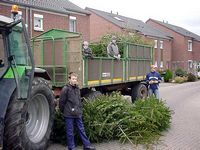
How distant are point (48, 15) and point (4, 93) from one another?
1926 centimetres

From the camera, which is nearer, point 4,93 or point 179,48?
point 4,93

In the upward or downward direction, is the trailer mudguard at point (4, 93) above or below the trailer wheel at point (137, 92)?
above

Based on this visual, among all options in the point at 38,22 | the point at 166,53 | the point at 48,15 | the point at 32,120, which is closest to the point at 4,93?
the point at 32,120

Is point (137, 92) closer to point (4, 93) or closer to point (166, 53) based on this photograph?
point (4, 93)

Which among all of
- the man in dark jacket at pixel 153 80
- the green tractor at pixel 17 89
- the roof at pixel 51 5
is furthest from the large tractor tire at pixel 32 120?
the roof at pixel 51 5

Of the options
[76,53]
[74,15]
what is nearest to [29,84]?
[76,53]

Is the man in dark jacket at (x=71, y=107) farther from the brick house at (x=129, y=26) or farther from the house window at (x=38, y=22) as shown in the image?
the brick house at (x=129, y=26)

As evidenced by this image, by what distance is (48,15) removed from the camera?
24016mm

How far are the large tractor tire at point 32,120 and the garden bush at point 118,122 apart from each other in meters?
1.23

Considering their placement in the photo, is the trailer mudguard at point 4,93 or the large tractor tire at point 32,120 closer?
the trailer mudguard at point 4,93

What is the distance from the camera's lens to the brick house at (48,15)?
841 inches

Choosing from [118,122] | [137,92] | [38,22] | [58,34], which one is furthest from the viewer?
[38,22]

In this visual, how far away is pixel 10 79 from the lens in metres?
5.50

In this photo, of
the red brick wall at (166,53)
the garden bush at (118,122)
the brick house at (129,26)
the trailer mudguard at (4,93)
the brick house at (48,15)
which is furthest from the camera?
the red brick wall at (166,53)
